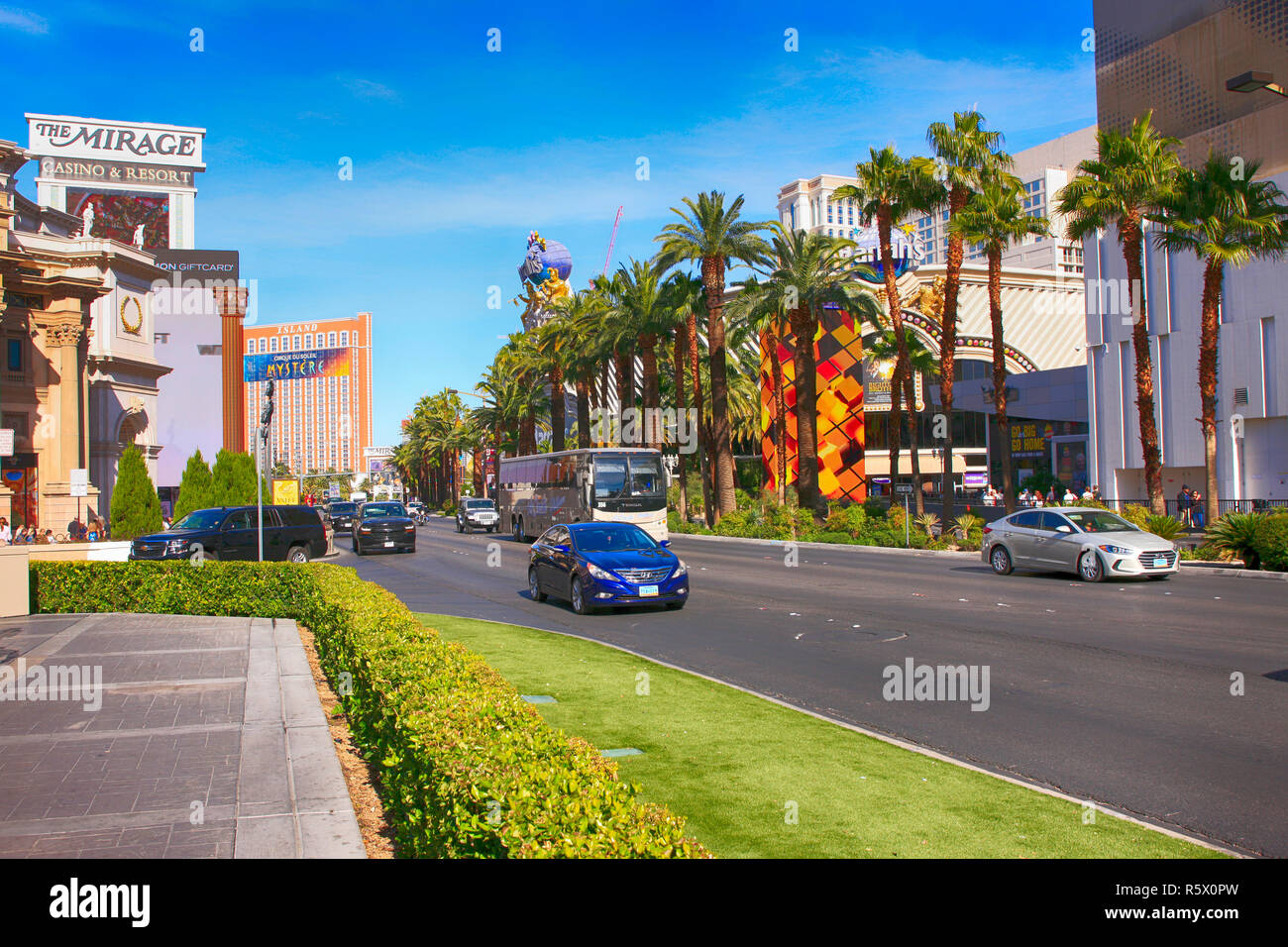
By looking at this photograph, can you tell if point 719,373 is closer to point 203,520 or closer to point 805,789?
point 203,520

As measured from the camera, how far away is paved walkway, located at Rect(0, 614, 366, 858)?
5496 millimetres

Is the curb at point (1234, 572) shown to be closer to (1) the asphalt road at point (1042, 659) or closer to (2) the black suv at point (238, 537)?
(1) the asphalt road at point (1042, 659)

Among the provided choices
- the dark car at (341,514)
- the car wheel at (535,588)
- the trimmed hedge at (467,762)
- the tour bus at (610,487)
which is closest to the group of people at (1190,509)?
the tour bus at (610,487)

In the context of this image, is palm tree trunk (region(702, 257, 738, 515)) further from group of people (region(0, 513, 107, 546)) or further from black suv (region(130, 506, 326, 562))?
group of people (region(0, 513, 107, 546))

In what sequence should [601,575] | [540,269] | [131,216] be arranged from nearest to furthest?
[601,575] → [131,216] → [540,269]

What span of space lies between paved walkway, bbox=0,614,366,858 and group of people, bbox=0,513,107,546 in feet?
89.8

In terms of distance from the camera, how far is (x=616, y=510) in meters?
35.8

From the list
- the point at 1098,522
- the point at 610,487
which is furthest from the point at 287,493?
the point at 1098,522

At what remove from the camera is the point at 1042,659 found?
36.3 feet

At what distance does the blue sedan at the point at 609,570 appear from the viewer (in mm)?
15938

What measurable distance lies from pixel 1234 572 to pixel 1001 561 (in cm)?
476

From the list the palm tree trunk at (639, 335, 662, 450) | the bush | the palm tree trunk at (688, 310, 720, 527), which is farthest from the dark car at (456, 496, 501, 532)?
the bush

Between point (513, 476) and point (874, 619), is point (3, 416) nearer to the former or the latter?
point (513, 476)
